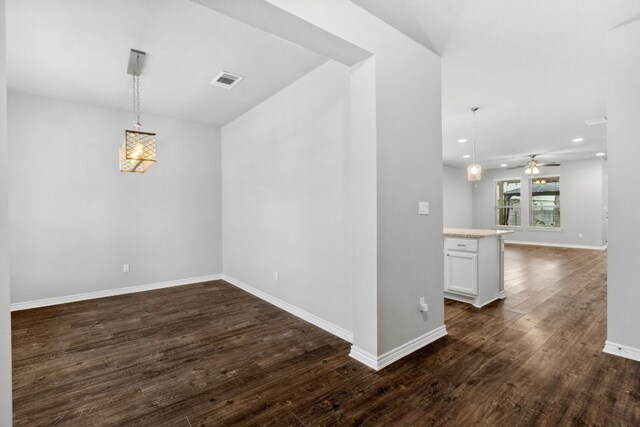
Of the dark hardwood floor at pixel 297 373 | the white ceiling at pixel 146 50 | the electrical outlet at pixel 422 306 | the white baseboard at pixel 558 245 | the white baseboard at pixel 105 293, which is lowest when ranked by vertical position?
the dark hardwood floor at pixel 297 373

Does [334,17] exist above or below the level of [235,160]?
above

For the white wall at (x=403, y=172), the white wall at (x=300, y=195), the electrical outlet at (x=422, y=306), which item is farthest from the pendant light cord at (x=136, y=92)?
the electrical outlet at (x=422, y=306)

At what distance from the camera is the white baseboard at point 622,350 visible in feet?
8.12

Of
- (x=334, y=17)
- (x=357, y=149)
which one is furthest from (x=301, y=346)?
(x=334, y=17)

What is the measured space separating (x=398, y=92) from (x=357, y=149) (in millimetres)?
622

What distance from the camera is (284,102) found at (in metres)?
3.90

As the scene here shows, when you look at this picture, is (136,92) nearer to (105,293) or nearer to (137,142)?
(137,142)

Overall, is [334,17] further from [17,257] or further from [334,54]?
[17,257]

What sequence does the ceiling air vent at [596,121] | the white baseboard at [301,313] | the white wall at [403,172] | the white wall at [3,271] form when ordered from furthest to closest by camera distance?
the ceiling air vent at [596,121]
the white baseboard at [301,313]
the white wall at [403,172]
the white wall at [3,271]

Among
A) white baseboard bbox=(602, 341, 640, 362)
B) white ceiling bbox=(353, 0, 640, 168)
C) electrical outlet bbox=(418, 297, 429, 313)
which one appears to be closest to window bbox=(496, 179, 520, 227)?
white ceiling bbox=(353, 0, 640, 168)

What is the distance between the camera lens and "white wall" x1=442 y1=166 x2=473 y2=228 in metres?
10.7

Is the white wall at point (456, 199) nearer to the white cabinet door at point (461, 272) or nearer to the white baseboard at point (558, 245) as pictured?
the white baseboard at point (558, 245)

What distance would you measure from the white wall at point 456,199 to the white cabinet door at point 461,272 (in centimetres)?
693

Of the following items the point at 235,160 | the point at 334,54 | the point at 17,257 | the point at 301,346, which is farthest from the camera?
the point at 235,160
